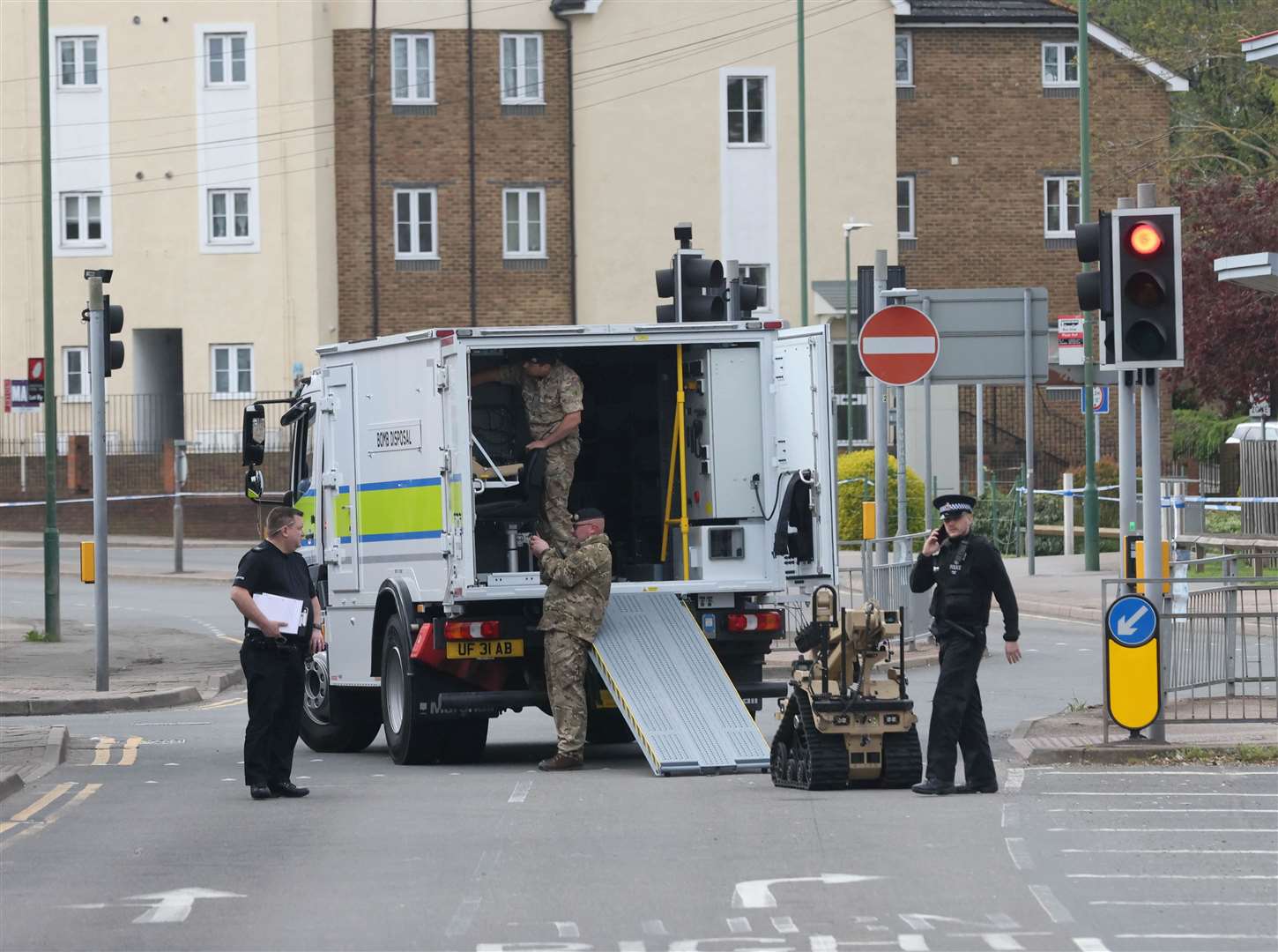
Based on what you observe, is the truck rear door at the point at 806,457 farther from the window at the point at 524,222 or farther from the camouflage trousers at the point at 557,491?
the window at the point at 524,222

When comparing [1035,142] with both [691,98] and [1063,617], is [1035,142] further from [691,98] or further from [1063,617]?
[1063,617]

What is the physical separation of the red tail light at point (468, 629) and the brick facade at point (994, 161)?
37164 millimetres

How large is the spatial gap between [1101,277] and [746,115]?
119ft

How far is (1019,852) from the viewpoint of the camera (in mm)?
10141

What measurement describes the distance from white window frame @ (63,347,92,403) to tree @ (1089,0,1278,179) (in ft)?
76.5

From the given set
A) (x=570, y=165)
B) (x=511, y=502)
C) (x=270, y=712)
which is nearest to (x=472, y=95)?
(x=570, y=165)

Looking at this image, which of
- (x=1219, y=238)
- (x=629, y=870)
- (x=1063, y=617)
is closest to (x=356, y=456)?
(x=629, y=870)

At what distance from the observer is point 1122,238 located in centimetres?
1386

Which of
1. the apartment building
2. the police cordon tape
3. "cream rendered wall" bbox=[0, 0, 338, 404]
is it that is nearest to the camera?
the police cordon tape

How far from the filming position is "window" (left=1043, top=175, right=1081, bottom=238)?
51500 mm

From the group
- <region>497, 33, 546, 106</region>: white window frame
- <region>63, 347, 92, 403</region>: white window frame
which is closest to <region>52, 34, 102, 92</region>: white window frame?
<region>63, 347, 92, 403</region>: white window frame

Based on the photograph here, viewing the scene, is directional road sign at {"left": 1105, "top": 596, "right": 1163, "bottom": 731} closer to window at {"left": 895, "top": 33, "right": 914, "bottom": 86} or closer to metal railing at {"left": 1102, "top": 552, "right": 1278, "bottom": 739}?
metal railing at {"left": 1102, "top": 552, "right": 1278, "bottom": 739}

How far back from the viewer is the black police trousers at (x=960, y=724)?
40.5 feet

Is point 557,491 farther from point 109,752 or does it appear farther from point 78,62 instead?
point 78,62
